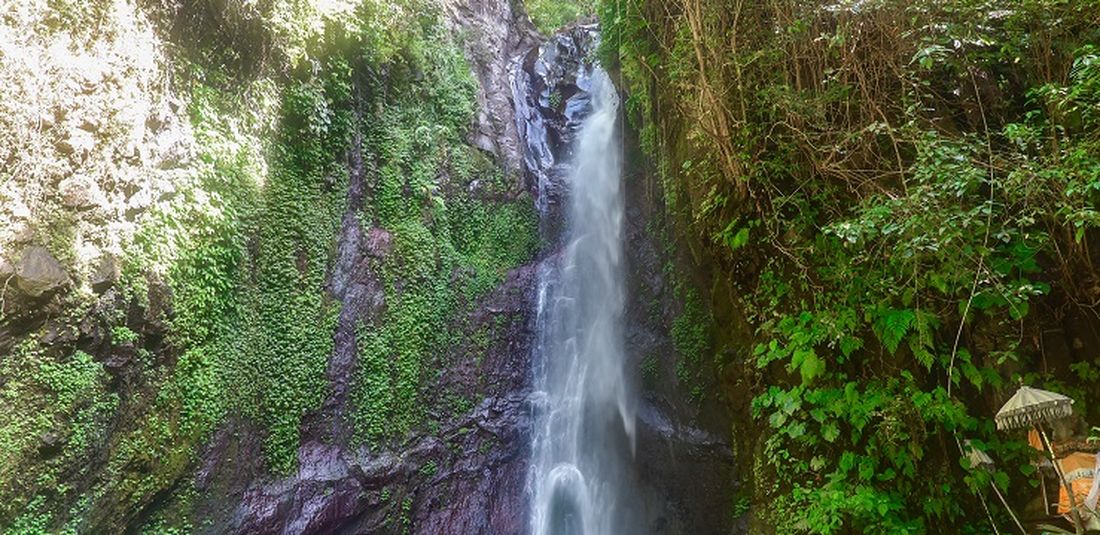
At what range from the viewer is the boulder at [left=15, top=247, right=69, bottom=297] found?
4914mm

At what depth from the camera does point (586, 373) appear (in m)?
10.1

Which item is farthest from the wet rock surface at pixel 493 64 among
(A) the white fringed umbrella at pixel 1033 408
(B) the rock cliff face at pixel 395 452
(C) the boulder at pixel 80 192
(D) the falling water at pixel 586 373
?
(A) the white fringed umbrella at pixel 1033 408

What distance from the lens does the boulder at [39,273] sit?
4914 mm

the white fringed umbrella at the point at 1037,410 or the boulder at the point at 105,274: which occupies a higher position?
the boulder at the point at 105,274

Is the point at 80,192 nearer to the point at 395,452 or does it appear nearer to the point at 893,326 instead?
the point at 395,452

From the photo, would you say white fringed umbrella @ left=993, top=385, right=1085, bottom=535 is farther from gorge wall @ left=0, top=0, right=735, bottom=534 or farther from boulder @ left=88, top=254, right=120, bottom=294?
boulder @ left=88, top=254, right=120, bottom=294

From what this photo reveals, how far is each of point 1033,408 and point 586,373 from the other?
7563 mm

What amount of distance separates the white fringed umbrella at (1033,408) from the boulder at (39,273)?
23.9 ft

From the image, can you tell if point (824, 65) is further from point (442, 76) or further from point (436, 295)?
point (442, 76)

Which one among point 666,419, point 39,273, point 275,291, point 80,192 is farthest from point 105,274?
point 666,419

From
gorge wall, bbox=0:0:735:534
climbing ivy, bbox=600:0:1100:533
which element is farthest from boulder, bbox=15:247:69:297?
climbing ivy, bbox=600:0:1100:533

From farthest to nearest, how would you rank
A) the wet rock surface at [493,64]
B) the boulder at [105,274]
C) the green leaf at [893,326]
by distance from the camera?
1. the wet rock surface at [493,64]
2. the boulder at [105,274]
3. the green leaf at [893,326]

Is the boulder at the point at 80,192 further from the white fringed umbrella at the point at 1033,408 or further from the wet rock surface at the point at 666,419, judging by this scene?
the white fringed umbrella at the point at 1033,408

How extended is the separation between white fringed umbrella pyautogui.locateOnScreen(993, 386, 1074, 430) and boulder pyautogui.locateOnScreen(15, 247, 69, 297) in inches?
287
